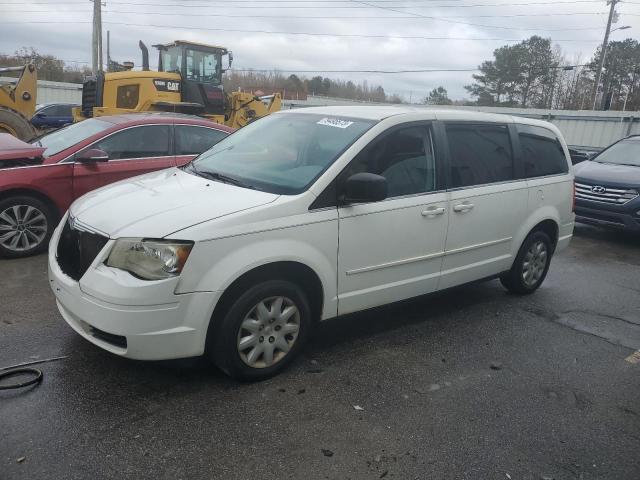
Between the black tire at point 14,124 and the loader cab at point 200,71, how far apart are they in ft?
14.2

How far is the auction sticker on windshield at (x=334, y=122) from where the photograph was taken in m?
4.05

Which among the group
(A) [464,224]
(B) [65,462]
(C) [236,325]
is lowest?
(B) [65,462]

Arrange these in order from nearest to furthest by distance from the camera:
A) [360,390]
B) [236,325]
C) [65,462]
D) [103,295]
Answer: [65,462] → [103,295] → [236,325] → [360,390]

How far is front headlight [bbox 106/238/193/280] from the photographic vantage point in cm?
297

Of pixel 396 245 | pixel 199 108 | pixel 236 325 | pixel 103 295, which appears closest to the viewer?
pixel 103 295

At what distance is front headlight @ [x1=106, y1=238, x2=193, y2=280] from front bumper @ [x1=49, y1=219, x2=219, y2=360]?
0.17ft

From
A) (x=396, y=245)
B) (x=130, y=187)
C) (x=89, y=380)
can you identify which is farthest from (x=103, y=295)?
(x=396, y=245)

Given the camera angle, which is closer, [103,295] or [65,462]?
[65,462]

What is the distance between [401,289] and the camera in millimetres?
4121

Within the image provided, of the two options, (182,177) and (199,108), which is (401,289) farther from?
(199,108)

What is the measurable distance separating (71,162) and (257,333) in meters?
3.83

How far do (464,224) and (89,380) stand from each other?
3.08 m

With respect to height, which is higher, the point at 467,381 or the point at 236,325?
the point at 236,325

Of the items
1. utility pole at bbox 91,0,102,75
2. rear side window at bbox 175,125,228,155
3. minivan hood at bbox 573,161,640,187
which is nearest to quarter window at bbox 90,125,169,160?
rear side window at bbox 175,125,228,155
